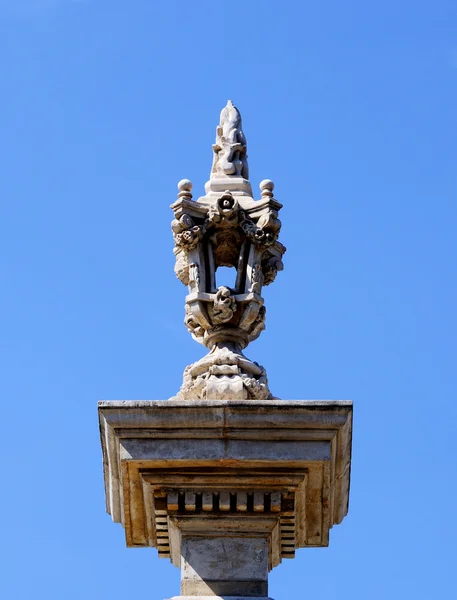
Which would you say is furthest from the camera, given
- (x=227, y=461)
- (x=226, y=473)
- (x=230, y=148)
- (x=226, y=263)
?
(x=230, y=148)

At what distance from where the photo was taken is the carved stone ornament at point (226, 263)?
18.2 metres

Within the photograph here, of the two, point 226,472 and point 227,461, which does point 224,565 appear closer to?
point 226,472

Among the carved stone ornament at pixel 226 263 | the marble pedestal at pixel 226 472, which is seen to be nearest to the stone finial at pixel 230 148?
the carved stone ornament at pixel 226 263

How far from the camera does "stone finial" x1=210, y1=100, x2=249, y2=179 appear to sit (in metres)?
19.4

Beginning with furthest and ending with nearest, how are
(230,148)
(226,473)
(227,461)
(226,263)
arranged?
(230,148), (226,263), (226,473), (227,461)

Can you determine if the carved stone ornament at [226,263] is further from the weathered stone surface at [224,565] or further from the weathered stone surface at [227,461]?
the weathered stone surface at [224,565]

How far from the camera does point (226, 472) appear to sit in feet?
55.6

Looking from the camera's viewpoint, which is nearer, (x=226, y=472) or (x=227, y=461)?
(x=227, y=461)

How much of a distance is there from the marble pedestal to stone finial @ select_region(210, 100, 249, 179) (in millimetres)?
3345

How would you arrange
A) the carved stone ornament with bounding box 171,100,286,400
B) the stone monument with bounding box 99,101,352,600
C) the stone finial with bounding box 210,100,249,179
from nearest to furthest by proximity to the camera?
the stone monument with bounding box 99,101,352,600 → the carved stone ornament with bounding box 171,100,286,400 → the stone finial with bounding box 210,100,249,179

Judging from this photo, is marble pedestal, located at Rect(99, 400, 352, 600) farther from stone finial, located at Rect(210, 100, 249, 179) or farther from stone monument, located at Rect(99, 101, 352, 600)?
stone finial, located at Rect(210, 100, 249, 179)

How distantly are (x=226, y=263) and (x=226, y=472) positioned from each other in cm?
248

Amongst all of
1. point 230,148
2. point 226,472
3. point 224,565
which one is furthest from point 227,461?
point 230,148

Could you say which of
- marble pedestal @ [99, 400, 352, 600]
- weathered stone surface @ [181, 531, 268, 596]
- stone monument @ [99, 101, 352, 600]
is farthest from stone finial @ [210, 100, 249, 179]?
weathered stone surface @ [181, 531, 268, 596]
